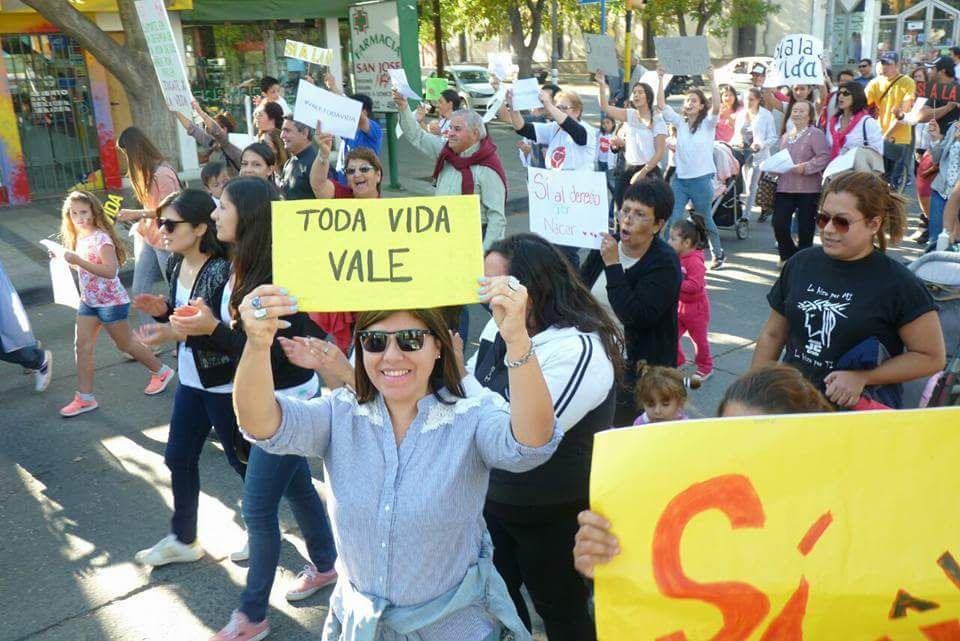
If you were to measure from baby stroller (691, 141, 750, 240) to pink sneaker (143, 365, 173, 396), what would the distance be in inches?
243

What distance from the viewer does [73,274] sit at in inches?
230

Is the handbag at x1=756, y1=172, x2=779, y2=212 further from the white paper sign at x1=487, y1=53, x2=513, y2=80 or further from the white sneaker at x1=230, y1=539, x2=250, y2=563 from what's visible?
the white sneaker at x1=230, y1=539, x2=250, y2=563

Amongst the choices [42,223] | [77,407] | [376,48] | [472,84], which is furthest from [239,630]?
[472,84]

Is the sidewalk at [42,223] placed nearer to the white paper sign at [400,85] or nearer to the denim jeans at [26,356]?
the denim jeans at [26,356]

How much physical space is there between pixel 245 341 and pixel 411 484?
1377 mm

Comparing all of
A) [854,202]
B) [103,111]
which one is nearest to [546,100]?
[854,202]

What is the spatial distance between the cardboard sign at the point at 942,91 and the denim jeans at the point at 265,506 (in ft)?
35.3

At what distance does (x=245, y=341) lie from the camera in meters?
3.32

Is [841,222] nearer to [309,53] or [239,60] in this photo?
[309,53]

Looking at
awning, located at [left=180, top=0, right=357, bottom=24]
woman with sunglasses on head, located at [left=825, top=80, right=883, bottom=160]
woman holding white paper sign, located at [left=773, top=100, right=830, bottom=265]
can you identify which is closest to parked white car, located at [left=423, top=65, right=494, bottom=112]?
awning, located at [left=180, top=0, right=357, bottom=24]

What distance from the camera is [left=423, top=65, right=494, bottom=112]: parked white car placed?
26609mm

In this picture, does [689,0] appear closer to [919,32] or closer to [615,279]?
[919,32]

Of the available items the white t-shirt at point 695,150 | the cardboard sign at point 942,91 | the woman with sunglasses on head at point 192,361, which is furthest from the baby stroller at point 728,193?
the woman with sunglasses on head at point 192,361

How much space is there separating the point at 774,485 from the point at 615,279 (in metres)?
2.20
